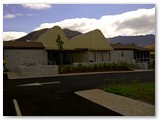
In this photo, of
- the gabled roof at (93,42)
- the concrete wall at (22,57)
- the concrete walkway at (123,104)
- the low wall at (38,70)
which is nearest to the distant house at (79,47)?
the gabled roof at (93,42)

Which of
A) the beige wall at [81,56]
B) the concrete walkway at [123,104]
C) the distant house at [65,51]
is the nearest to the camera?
the concrete walkway at [123,104]

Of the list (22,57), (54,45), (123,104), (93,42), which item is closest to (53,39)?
(54,45)

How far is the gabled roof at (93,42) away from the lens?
86.3 ft

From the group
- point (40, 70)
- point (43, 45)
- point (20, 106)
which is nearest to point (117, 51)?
point (43, 45)

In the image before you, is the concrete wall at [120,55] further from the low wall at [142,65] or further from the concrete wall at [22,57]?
the concrete wall at [22,57]

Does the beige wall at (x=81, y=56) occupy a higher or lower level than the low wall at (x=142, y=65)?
higher

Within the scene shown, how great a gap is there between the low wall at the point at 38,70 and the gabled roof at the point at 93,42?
864 centimetres

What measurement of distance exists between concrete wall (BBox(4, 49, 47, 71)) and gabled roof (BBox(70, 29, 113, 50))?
4614mm

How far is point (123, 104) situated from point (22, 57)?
53.5 feet

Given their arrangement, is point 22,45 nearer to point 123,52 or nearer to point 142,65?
point 123,52

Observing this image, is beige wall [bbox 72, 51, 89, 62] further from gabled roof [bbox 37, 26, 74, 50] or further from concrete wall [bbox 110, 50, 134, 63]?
concrete wall [bbox 110, 50, 134, 63]

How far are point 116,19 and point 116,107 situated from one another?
3104mm

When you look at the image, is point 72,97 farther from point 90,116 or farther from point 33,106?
point 90,116

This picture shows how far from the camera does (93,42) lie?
26.3 metres
